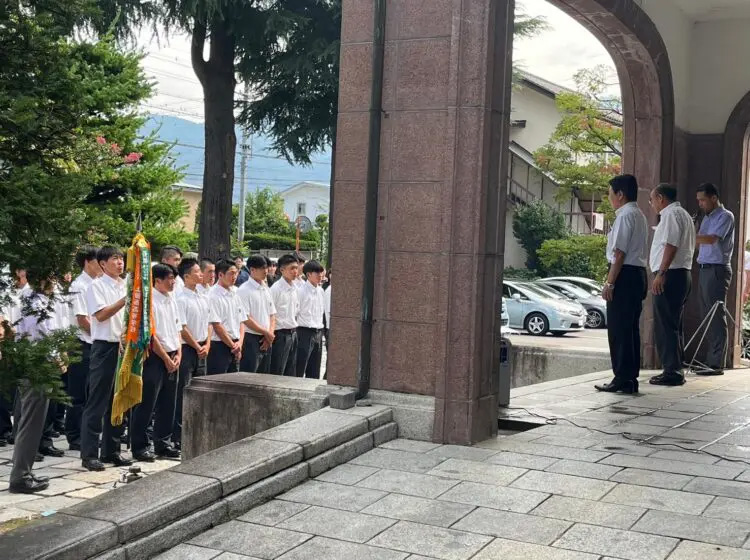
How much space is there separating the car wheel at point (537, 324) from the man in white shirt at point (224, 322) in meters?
16.3

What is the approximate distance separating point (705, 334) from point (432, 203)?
599cm

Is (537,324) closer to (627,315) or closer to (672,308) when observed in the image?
(672,308)

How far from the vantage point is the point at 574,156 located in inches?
1236

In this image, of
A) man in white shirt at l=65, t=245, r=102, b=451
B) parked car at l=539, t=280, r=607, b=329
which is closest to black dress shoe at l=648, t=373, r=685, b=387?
man in white shirt at l=65, t=245, r=102, b=451

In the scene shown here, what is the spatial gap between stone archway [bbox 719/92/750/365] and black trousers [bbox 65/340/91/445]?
7.37 m

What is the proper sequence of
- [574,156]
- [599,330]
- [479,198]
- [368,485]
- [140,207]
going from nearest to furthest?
1. [368,485]
2. [479,198]
3. [140,207]
4. [599,330]
5. [574,156]

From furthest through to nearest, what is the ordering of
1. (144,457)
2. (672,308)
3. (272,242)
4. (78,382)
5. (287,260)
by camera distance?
1. (272,242)
2. (287,260)
3. (78,382)
4. (672,308)
5. (144,457)

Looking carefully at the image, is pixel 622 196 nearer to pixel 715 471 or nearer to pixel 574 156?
pixel 715 471

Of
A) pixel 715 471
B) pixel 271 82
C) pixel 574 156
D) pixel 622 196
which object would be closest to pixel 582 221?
pixel 574 156

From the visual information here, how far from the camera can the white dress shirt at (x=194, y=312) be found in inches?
391

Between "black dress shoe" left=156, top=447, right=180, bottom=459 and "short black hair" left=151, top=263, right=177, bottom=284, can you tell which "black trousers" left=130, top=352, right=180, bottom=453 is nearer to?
"black dress shoe" left=156, top=447, right=180, bottom=459

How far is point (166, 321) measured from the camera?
920 cm

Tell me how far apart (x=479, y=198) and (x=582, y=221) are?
148 ft

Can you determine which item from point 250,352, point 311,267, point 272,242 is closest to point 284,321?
point 250,352
